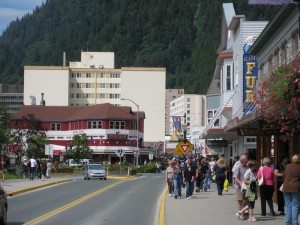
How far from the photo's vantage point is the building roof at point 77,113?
103m

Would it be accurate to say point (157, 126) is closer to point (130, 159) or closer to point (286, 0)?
point (130, 159)

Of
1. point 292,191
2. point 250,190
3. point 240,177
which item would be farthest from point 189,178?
point 292,191

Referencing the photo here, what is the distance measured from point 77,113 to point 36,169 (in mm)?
52389

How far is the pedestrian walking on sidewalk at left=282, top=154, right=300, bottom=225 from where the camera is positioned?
50.2 feet

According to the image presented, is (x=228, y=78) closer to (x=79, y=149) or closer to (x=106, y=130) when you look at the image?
(x=79, y=149)

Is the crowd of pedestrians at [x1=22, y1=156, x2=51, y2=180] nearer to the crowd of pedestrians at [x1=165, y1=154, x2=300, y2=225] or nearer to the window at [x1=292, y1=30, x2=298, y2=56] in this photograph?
the crowd of pedestrians at [x1=165, y1=154, x2=300, y2=225]

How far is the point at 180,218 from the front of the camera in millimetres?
19703

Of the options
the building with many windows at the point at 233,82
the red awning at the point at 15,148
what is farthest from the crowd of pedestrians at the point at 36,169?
the red awning at the point at 15,148

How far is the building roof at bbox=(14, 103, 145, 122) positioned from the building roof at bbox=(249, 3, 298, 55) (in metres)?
69.8

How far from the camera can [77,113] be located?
10850 centimetres

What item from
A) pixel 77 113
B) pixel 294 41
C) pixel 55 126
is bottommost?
pixel 294 41

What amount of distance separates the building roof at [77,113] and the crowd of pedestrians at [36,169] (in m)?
43.8

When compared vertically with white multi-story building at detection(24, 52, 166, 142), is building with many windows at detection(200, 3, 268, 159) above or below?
below

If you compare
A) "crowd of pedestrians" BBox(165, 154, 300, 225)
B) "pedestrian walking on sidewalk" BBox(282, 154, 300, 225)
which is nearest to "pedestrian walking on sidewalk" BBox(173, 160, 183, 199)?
"crowd of pedestrians" BBox(165, 154, 300, 225)
